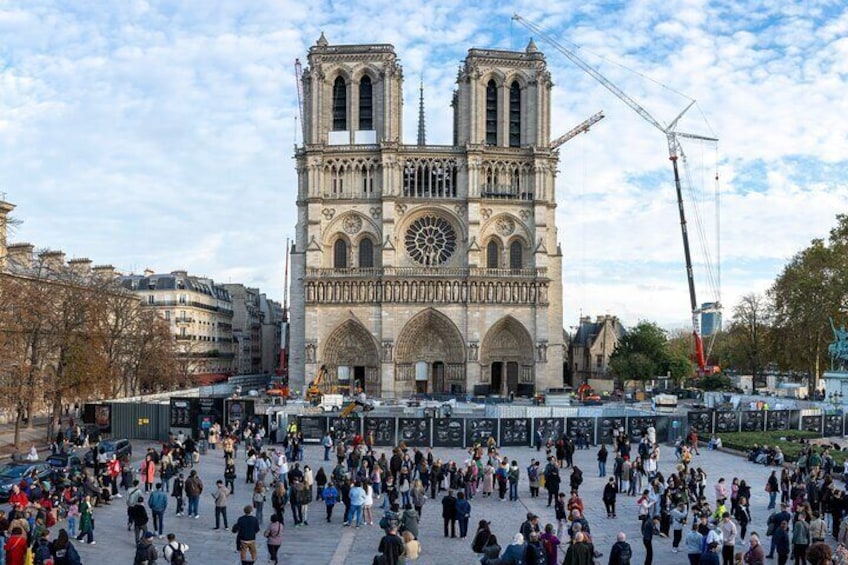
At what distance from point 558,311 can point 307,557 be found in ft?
158

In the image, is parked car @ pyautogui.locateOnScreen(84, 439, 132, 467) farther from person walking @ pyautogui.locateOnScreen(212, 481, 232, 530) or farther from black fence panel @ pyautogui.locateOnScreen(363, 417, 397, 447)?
black fence panel @ pyautogui.locateOnScreen(363, 417, 397, 447)

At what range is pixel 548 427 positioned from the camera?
113 ft

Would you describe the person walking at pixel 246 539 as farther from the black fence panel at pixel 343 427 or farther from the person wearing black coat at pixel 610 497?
the black fence panel at pixel 343 427

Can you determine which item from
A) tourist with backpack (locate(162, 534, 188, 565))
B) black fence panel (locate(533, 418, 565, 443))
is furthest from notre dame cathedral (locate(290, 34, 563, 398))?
tourist with backpack (locate(162, 534, 188, 565))

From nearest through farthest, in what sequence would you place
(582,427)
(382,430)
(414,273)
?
(382,430), (582,427), (414,273)

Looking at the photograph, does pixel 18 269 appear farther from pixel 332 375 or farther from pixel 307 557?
pixel 307 557

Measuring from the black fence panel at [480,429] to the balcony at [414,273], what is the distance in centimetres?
2697

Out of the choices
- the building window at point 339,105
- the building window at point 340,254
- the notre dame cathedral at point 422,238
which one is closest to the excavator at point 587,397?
the notre dame cathedral at point 422,238

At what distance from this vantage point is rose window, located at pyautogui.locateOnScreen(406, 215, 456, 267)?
62.8 m

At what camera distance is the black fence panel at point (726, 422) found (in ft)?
122

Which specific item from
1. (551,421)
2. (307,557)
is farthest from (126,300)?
(307,557)

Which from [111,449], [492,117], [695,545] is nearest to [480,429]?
[111,449]

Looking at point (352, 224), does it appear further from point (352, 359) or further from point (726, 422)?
point (726, 422)

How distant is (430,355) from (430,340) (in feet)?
3.86
